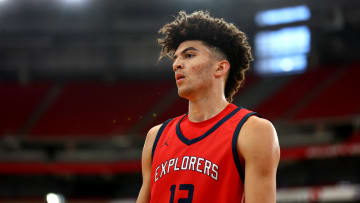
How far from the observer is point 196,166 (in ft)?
8.82

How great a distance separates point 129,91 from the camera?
19.2 m

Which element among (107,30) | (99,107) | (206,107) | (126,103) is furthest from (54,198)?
(206,107)

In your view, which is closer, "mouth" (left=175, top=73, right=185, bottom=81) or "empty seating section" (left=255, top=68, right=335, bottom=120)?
"mouth" (left=175, top=73, right=185, bottom=81)

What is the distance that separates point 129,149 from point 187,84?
13679mm

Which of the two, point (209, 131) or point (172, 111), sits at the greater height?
point (172, 111)

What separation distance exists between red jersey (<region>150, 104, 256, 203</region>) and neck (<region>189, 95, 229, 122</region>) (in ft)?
0.13

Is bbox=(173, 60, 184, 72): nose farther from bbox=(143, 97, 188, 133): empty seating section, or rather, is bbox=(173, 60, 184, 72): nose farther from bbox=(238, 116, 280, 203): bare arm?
bbox=(143, 97, 188, 133): empty seating section

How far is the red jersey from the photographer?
2.62 metres

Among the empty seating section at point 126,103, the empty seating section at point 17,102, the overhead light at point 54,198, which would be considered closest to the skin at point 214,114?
the empty seating section at point 126,103

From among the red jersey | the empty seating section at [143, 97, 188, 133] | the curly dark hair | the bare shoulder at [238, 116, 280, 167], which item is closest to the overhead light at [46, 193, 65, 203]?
the empty seating section at [143, 97, 188, 133]

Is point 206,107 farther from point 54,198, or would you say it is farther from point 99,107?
point 99,107

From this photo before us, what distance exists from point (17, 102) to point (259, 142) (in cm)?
1705

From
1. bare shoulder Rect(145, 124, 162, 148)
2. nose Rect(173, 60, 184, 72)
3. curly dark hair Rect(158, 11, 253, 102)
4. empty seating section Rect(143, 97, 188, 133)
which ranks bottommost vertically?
bare shoulder Rect(145, 124, 162, 148)

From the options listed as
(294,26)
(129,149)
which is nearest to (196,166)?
(129,149)
